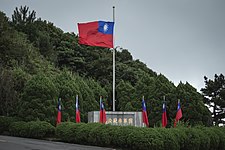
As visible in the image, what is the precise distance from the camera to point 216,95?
44438 millimetres

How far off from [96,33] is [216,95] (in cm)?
2685

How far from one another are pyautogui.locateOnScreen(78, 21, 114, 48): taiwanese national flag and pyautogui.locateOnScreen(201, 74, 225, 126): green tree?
24186mm

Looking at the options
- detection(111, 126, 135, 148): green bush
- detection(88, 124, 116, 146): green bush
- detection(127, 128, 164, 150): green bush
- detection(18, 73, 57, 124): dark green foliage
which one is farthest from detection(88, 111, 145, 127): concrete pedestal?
detection(18, 73, 57, 124): dark green foliage

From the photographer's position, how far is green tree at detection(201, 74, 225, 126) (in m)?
42.7

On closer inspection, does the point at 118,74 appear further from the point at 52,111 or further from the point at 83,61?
the point at 52,111

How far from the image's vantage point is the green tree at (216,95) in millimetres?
42688

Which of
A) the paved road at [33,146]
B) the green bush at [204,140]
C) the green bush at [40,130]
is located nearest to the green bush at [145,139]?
the paved road at [33,146]

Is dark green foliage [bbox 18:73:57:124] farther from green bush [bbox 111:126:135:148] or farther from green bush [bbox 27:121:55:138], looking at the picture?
green bush [bbox 111:126:135:148]

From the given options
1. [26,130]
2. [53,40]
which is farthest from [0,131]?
[53,40]

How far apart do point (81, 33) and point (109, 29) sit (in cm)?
184

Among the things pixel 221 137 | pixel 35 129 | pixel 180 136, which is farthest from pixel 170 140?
pixel 35 129

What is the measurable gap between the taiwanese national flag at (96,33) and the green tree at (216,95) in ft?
79.4

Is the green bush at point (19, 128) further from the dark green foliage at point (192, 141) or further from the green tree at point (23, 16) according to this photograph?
the green tree at point (23, 16)

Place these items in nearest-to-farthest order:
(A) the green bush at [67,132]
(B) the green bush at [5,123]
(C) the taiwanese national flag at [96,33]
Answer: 1. (A) the green bush at [67,132]
2. (C) the taiwanese national flag at [96,33]
3. (B) the green bush at [5,123]
